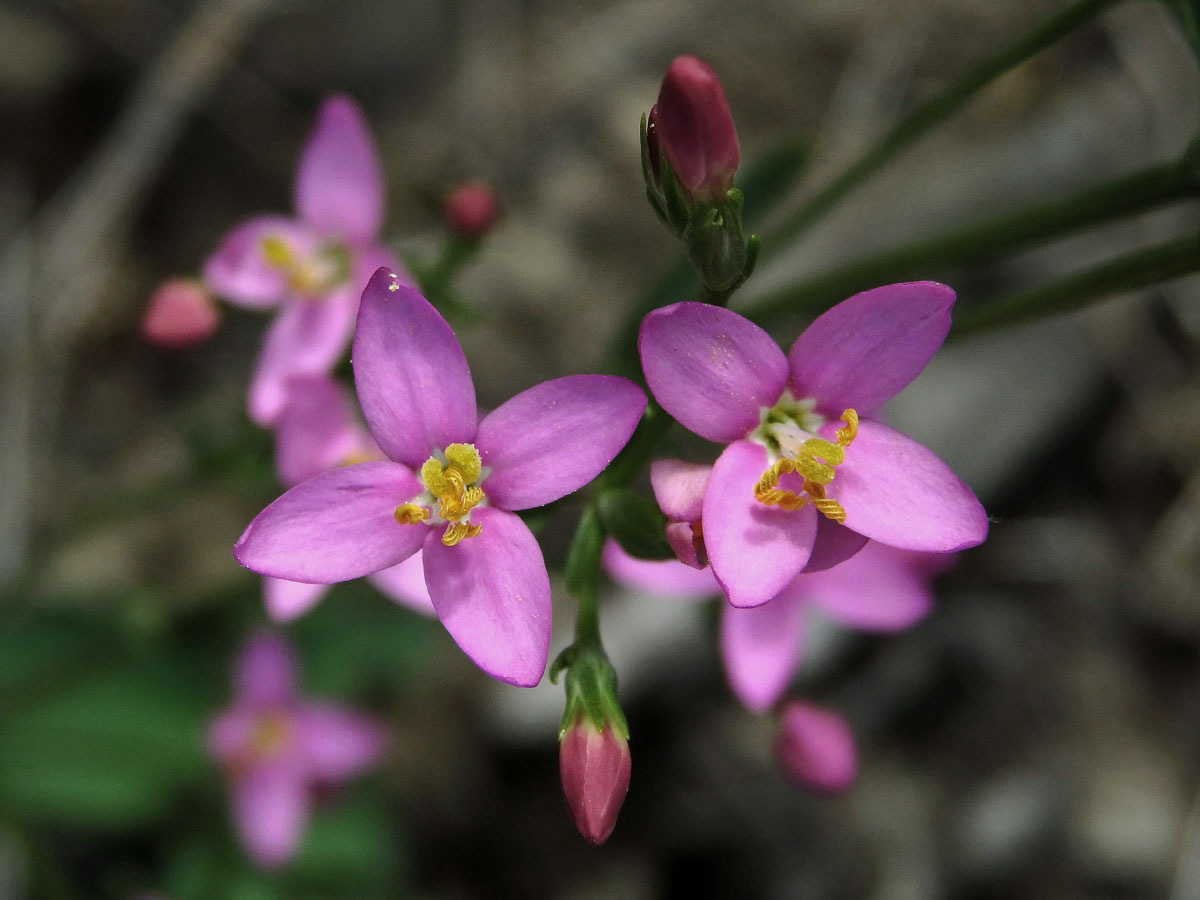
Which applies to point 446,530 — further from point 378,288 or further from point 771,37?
point 771,37

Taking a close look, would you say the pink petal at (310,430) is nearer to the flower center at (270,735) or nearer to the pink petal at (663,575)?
the pink petal at (663,575)

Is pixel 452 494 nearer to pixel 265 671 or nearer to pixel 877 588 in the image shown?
pixel 877 588

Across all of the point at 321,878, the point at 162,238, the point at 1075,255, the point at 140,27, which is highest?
the point at 140,27

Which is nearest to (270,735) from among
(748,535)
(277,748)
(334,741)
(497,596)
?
(277,748)

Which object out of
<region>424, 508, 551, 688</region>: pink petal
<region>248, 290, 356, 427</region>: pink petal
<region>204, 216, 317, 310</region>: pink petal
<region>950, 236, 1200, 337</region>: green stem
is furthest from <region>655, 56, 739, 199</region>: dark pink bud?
<region>204, 216, 317, 310</region>: pink petal

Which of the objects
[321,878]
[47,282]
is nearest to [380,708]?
[321,878]

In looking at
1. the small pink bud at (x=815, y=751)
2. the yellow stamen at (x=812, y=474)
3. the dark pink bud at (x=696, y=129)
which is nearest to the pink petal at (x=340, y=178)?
the dark pink bud at (x=696, y=129)
